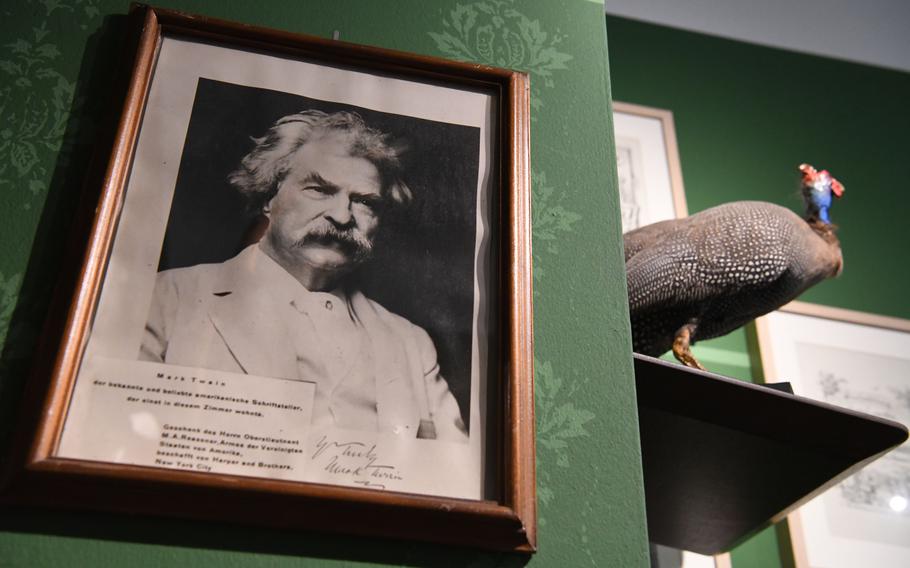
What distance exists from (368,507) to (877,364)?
122 cm

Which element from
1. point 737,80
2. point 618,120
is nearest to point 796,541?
point 618,120

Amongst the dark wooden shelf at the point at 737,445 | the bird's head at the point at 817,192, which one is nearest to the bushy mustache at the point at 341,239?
the dark wooden shelf at the point at 737,445

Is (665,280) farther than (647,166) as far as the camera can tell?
No

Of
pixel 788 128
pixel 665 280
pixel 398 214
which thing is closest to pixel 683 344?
pixel 665 280

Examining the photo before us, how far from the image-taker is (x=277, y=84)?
0.93m

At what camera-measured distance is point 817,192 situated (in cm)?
140

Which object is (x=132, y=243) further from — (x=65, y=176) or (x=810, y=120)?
(x=810, y=120)

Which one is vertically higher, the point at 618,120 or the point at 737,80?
the point at 737,80

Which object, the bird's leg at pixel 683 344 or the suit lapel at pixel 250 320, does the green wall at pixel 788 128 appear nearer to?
the bird's leg at pixel 683 344

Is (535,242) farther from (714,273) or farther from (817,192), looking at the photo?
(817,192)

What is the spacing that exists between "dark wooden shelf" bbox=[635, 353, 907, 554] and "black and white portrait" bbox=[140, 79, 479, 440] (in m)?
0.25

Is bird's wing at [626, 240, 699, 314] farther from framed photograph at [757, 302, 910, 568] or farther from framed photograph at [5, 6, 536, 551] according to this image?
framed photograph at [757, 302, 910, 568]

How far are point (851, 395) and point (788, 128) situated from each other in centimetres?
64

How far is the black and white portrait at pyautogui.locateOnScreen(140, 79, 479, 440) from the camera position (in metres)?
0.78
